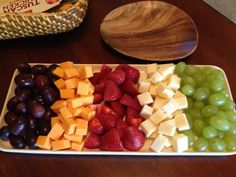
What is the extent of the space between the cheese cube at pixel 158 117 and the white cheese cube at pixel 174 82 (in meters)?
0.08

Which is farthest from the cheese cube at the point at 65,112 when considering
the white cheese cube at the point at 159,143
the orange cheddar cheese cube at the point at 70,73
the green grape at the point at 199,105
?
Answer: the green grape at the point at 199,105

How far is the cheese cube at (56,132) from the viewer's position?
66 centimetres

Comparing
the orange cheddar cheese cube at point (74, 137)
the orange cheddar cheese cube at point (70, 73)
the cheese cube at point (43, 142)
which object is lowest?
the orange cheddar cheese cube at point (74, 137)

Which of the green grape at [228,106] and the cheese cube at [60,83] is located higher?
the cheese cube at [60,83]

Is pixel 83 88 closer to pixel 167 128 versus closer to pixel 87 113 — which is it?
pixel 87 113

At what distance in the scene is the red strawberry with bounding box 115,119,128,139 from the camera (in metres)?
0.68

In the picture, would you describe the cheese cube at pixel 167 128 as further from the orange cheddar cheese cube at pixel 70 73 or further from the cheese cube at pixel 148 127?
the orange cheddar cheese cube at pixel 70 73

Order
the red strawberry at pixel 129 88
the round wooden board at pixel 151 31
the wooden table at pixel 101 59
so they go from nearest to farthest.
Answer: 1. the wooden table at pixel 101 59
2. the red strawberry at pixel 129 88
3. the round wooden board at pixel 151 31

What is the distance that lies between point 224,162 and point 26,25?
2.08 ft

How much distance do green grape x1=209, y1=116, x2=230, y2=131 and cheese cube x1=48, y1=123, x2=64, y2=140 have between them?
348 millimetres

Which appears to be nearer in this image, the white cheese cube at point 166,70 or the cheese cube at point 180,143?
the cheese cube at point 180,143

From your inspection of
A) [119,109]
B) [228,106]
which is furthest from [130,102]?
[228,106]

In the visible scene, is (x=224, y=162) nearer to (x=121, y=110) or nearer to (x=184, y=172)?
(x=184, y=172)

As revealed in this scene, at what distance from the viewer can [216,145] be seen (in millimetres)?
652
